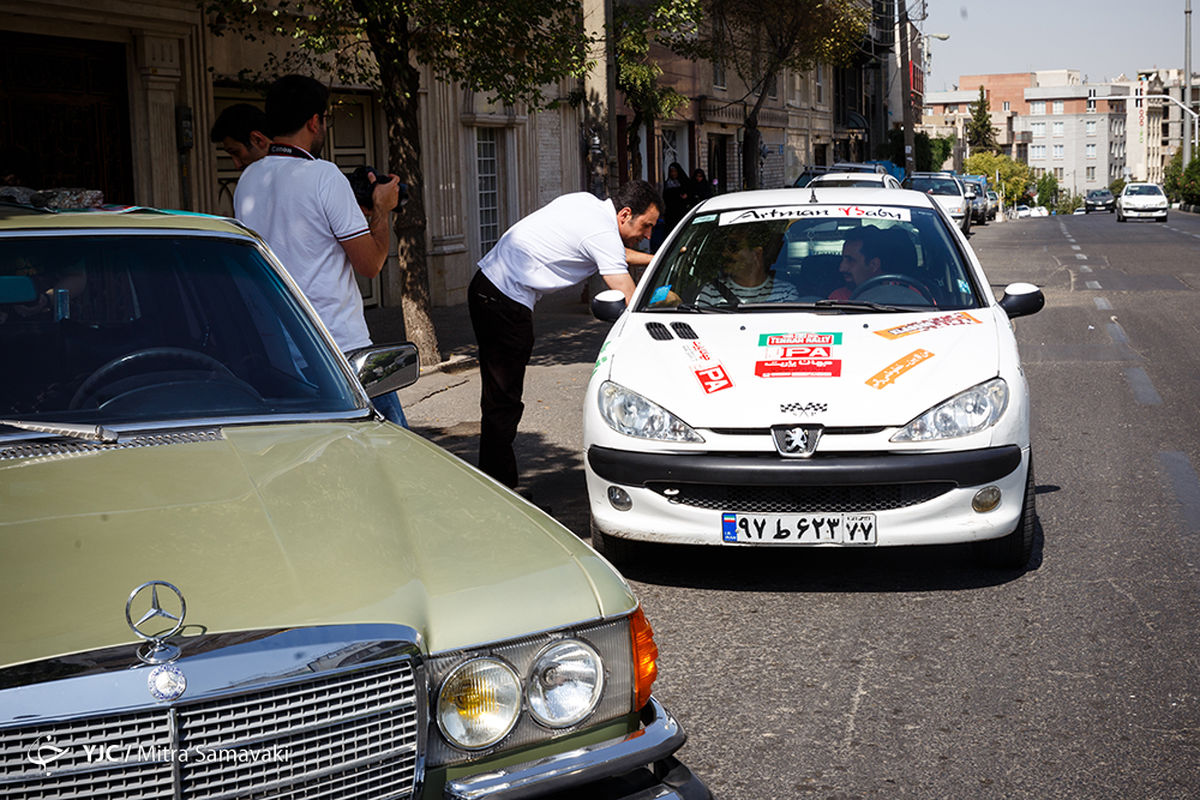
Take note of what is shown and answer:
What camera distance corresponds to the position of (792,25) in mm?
33375

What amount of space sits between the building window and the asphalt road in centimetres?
1359

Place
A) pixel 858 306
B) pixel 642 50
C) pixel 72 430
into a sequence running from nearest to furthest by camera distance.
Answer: pixel 72 430
pixel 858 306
pixel 642 50

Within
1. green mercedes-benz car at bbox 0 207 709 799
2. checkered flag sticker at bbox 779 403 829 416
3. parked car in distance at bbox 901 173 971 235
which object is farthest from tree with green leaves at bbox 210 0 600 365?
parked car in distance at bbox 901 173 971 235

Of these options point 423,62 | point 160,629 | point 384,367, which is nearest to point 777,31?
point 423,62

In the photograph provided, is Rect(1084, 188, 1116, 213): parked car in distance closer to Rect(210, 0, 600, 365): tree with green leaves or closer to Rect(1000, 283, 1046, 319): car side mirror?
Rect(210, 0, 600, 365): tree with green leaves

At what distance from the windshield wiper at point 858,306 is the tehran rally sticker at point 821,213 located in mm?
748

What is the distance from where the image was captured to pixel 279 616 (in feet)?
7.00

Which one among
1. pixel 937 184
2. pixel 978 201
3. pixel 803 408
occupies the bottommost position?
pixel 803 408

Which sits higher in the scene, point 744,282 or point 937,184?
point 937,184

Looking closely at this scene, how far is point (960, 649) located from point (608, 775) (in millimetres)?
2638

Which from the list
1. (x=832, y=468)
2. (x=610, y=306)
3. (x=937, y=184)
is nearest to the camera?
(x=832, y=468)

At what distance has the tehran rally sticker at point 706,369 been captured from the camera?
5.25m

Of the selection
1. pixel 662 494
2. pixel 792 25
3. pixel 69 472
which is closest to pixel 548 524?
pixel 69 472

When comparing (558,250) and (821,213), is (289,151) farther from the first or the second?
(821,213)
